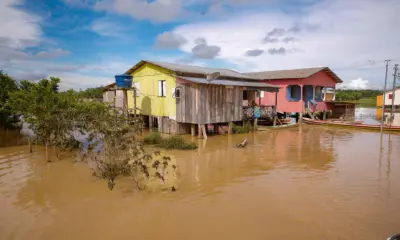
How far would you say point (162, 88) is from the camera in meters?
16.6

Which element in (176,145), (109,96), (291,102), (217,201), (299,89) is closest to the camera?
(217,201)

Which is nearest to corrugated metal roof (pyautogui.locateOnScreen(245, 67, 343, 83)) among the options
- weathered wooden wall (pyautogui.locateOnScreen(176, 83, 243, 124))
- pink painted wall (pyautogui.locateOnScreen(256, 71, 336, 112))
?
pink painted wall (pyautogui.locateOnScreen(256, 71, 336, 112))

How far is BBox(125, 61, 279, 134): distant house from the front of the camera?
14.7 metres

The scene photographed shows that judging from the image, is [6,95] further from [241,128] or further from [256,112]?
[256,112]

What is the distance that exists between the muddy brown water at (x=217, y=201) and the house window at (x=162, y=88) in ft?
23.0

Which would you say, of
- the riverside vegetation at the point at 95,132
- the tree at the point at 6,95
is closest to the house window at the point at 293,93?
the riverside vegetation at the point at 95,132

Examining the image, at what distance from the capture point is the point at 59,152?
11.2 metres

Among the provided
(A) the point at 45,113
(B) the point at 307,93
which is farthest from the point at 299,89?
(A) the point at 45,113

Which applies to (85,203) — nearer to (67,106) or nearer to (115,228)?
(115,228)

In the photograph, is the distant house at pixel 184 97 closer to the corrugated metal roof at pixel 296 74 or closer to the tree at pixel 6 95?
the corrugated metal roof at pixel 296 74

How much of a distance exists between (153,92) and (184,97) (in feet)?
11.3

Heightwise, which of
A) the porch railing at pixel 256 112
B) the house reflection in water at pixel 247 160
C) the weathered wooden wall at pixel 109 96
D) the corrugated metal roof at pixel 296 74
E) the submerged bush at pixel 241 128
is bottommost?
the house reflection in water at pixel 247 160


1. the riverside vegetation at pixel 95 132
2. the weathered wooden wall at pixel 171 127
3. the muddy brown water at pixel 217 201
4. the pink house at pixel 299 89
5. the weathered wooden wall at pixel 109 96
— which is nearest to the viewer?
the muddy brown water at pixel 217 201

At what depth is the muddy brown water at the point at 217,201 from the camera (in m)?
5.08
